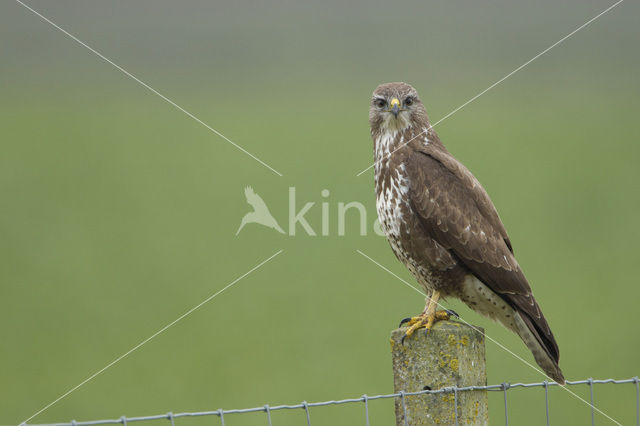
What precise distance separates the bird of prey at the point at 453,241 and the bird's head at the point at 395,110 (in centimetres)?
32

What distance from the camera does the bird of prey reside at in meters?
4.61

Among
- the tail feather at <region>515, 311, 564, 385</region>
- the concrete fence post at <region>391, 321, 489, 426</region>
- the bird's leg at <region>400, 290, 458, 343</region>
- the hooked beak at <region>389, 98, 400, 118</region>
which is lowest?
the concrete fence post at <region>391, 321, 489, 426</region>

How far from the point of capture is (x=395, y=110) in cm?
549

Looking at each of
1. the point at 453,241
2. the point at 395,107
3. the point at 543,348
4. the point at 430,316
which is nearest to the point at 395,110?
the point at 395,107

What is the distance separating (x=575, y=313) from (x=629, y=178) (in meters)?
7.99

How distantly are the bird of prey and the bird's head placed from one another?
1.04 ft

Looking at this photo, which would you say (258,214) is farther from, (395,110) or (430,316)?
(430,316)

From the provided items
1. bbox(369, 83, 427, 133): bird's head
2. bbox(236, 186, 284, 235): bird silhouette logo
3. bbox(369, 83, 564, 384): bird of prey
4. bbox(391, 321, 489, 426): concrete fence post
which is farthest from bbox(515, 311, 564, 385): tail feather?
bbox(236, 186, 284, 235): bird silhouette logo

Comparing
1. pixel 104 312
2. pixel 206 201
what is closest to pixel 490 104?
pixel 206 201

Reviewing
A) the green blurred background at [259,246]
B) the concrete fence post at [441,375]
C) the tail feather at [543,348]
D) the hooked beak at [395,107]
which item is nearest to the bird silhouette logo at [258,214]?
the green blurred background at [259,246]

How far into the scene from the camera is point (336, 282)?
17.6 m

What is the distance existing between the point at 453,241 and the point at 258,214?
54.6 ft

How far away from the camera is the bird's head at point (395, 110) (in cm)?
550

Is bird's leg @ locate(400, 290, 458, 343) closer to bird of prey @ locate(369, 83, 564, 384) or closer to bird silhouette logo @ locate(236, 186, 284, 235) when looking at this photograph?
bird of prey @ locate(369, 83, 564, 384)
